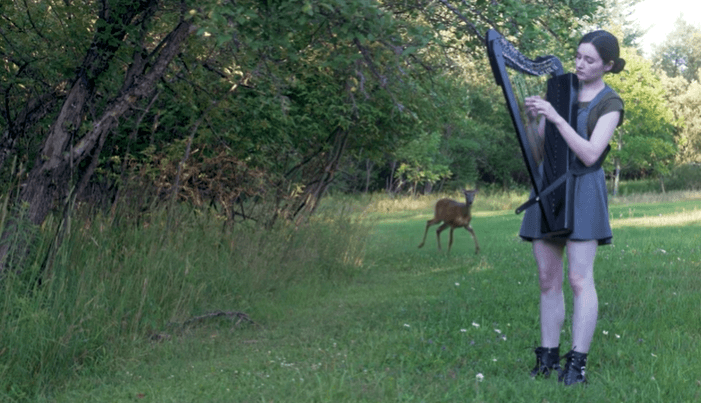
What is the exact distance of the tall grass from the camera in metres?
5.55

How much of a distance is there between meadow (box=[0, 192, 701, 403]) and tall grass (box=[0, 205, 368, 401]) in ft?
0.06

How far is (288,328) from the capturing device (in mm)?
7656

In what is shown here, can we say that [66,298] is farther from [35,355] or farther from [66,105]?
[66,105]

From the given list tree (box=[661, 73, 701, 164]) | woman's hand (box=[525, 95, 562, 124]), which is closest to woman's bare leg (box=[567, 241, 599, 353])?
woman's hand (box=[525, 95, 562, 124])

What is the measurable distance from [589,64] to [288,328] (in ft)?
13.6

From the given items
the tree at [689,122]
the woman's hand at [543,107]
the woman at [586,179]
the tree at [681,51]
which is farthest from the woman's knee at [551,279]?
the tree at [681,51]

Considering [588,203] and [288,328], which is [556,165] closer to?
[588,203]

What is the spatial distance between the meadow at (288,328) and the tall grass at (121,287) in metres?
0.02

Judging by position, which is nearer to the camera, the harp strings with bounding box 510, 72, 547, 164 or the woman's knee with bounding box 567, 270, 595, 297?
the harp strings with bounding box 510, 72, 547, 164

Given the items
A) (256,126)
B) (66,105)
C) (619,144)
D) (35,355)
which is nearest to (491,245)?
(256,126)

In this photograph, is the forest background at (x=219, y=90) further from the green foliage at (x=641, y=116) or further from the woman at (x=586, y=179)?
the green foliage at (x=641, y=116)

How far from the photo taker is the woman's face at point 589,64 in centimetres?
488

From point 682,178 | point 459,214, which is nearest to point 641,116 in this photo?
point 682,178

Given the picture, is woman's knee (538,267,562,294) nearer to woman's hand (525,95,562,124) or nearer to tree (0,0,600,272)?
woman's hand (525,95,562,124)
